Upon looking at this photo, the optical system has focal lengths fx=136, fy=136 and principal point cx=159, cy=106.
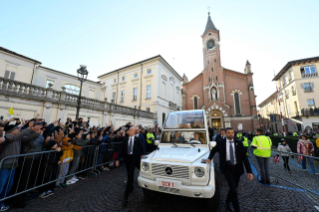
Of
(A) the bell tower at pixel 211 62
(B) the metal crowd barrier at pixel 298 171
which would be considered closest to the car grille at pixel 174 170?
(B) the metal crowd barrier at pixel 298 171

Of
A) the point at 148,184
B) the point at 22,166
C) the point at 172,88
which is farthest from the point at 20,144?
the point at 172,88

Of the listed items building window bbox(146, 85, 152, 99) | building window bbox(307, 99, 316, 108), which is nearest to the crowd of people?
building window bbox(146, 85, 152, 99)

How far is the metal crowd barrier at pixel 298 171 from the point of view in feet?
14.9

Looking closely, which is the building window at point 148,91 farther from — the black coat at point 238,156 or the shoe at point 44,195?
the black coat at point 238,156

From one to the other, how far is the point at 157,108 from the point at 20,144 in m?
20.7

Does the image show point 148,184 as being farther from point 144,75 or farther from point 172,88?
point 172,88

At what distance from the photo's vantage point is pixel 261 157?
5.37 metres

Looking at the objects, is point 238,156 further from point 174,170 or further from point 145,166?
point 145,166

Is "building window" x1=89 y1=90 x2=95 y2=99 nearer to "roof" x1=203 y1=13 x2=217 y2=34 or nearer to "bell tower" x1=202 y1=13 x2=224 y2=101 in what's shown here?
"bell tower" x1=202 y1=13 x2=224 y2=101

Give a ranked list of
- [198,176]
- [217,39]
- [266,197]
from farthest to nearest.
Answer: [217,39] → [266,197] → [198,176]

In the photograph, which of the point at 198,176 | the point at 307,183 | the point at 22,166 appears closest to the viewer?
the point at 198,176

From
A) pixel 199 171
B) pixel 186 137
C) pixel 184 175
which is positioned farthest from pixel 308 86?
pixel 184 175

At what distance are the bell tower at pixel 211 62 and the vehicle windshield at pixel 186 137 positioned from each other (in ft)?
101

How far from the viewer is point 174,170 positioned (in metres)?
3.28
